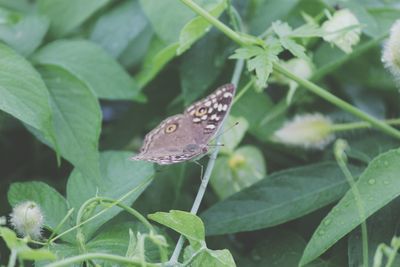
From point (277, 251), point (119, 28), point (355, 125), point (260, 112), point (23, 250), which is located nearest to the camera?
point (23, 250)

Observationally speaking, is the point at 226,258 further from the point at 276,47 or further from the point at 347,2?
the point at 347,2

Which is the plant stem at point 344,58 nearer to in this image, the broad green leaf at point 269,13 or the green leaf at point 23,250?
the broad green leaf at point 269,13

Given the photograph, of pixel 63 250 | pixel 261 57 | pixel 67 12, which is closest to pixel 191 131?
pixel 261 57

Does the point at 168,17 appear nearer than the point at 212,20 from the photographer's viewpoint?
No

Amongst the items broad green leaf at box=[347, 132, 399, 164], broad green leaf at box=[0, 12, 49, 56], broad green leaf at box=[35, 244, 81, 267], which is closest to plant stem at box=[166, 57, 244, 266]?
broad green leaf at box=[35, 244, 81, 267]

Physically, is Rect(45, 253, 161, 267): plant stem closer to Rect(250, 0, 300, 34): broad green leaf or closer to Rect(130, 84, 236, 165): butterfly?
Rect(130, 84, 236, 165): butterfly

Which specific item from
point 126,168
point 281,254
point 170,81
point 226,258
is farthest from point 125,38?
point 226,258

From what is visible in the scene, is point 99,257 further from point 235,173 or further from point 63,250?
point 235,173

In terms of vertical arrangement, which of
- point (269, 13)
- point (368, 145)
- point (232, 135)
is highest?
point (269, 13)
